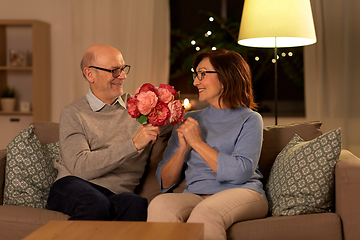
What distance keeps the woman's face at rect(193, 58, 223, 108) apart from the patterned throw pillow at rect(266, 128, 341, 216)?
1.61 ft

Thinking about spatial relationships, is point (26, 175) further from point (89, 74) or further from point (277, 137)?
point (277, 137)

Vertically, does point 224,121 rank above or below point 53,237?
above

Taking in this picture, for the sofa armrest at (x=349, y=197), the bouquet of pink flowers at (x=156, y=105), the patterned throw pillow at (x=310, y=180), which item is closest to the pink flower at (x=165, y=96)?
the bouquet of pink flowers at (x=156, y=105)

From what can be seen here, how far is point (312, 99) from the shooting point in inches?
158

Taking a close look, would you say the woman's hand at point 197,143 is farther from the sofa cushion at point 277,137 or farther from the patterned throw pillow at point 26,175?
the patterned throw pillow at point 26,175

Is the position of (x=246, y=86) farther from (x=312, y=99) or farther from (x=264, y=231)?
(x=312, y=99)

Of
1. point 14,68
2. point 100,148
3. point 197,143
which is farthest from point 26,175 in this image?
point 14,68

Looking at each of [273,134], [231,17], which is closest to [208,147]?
→ [273,134]

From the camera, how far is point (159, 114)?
1662 mm

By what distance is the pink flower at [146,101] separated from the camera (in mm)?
1621

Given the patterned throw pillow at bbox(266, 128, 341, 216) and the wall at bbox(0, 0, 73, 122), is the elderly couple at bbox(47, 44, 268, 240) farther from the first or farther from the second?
the wall at bbox(0, 0, 73, 122)

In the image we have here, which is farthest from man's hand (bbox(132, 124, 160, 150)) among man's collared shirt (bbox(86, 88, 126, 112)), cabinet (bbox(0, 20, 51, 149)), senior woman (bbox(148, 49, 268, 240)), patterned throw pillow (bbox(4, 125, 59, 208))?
cabinet (bbox(0, 20, 51, 149))

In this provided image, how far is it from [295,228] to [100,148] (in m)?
1.03

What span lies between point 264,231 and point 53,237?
898 millimetres
